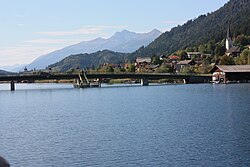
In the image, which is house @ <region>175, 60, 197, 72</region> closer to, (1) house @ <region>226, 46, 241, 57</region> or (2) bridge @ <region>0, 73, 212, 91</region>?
(1) house @ <region>226, 46, 241, 57</region>

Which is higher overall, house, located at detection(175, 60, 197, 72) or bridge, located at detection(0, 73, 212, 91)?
house, located at detection(175, 60, 197, 72)

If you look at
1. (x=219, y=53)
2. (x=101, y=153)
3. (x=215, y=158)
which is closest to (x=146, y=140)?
(x=101, y=153)

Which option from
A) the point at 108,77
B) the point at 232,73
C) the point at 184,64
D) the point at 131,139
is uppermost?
the point at 184,64

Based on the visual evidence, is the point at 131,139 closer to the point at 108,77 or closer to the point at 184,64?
the point at 108,77

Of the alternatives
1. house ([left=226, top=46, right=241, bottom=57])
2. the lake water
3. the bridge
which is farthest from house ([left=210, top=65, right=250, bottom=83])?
the lake water

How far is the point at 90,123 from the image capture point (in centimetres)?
4675

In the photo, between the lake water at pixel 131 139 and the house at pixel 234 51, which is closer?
the lake water at pixel 131 139

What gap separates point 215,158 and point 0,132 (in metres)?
20.3

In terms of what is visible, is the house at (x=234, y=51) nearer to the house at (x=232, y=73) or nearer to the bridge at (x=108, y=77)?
the bridge at (x=108, y=77)

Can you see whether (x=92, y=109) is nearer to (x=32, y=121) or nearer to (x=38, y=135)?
(x=32, y=121)

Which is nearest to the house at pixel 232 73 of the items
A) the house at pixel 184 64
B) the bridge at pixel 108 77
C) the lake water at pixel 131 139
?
the bridge at pixel 108 77

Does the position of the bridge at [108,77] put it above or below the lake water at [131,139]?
above

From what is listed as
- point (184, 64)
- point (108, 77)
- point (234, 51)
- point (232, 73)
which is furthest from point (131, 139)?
point (234, 51)

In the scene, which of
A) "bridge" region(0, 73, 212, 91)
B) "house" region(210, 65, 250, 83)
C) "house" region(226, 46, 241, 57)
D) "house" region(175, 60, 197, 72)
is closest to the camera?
"bridge" region(0, 73, 212, 91)
